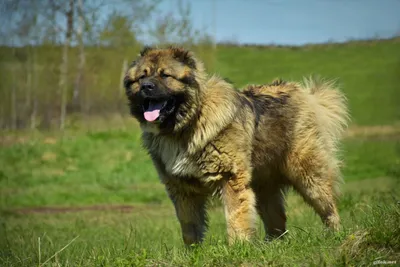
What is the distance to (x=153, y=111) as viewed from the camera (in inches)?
250

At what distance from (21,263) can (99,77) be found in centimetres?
1762

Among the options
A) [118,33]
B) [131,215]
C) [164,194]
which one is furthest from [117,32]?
[131,215]

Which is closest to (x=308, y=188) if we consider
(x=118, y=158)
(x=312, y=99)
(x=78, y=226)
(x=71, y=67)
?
(x=312, y=99)

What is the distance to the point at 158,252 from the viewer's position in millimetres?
5180

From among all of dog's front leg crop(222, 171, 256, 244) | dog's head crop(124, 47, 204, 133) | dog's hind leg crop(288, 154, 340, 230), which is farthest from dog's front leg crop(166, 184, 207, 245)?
dog's hind leg crop(288, 154, 340, 230)

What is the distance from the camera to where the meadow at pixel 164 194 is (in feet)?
16.0

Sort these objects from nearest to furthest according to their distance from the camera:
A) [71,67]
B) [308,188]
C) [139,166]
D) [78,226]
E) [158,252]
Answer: [158,252] → [308,188] → [78,226] → [139,166] → [71,67]

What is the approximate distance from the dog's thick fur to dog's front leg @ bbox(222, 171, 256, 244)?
0.01 meters

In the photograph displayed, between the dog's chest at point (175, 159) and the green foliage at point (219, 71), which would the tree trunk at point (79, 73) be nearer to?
the green foliage at point (219, 71)

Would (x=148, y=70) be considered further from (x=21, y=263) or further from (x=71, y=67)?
(x=71, y=67)

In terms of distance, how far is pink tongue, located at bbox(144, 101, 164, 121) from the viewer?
6.32 meters

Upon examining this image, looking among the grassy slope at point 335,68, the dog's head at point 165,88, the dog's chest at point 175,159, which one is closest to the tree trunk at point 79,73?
the grassy slope at point 335,68

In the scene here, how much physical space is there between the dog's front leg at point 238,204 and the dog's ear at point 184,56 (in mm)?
1340

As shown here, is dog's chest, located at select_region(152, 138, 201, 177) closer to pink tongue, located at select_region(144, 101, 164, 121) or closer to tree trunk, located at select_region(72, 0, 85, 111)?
pink tongue, located at select_region(144, 101, 164, 121)
